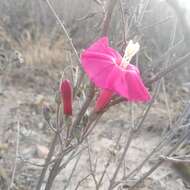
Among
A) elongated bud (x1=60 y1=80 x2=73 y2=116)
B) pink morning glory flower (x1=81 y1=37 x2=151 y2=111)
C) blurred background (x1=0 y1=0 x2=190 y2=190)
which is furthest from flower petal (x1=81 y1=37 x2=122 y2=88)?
blurred background (x1=0 y1=0 x2=190 y2=190)

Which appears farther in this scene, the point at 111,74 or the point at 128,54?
the point at 128,54

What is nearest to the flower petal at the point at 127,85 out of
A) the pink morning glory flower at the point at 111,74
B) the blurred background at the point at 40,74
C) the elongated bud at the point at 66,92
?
the pink morning glory flower at the point at 111,74

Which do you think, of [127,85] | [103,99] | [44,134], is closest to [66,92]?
[103,99]

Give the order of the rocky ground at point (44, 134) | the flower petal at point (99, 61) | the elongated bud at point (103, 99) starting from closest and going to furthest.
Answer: the flower petal at point (99, 61), the elongated bud at point (103, 99), the rocky ground at point (44, 134)

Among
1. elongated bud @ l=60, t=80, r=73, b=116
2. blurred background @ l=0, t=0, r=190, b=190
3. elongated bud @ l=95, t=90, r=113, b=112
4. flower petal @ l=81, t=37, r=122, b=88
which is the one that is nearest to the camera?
flower petal @ l=81, t=37, r=122, b=88

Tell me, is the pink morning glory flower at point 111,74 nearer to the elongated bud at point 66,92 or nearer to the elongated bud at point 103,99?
the elongated bud at point 103,99

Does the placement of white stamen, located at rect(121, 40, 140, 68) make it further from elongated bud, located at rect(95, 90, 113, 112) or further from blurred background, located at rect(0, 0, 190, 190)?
blurred background, located at rect(0, 0, 190, 190)

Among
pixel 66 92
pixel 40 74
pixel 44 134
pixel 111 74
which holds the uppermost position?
pixel 111 74

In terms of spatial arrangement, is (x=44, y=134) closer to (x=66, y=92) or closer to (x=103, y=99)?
(x=66, y=92)

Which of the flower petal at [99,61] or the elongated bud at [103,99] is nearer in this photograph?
the flower petal at [99,61]
